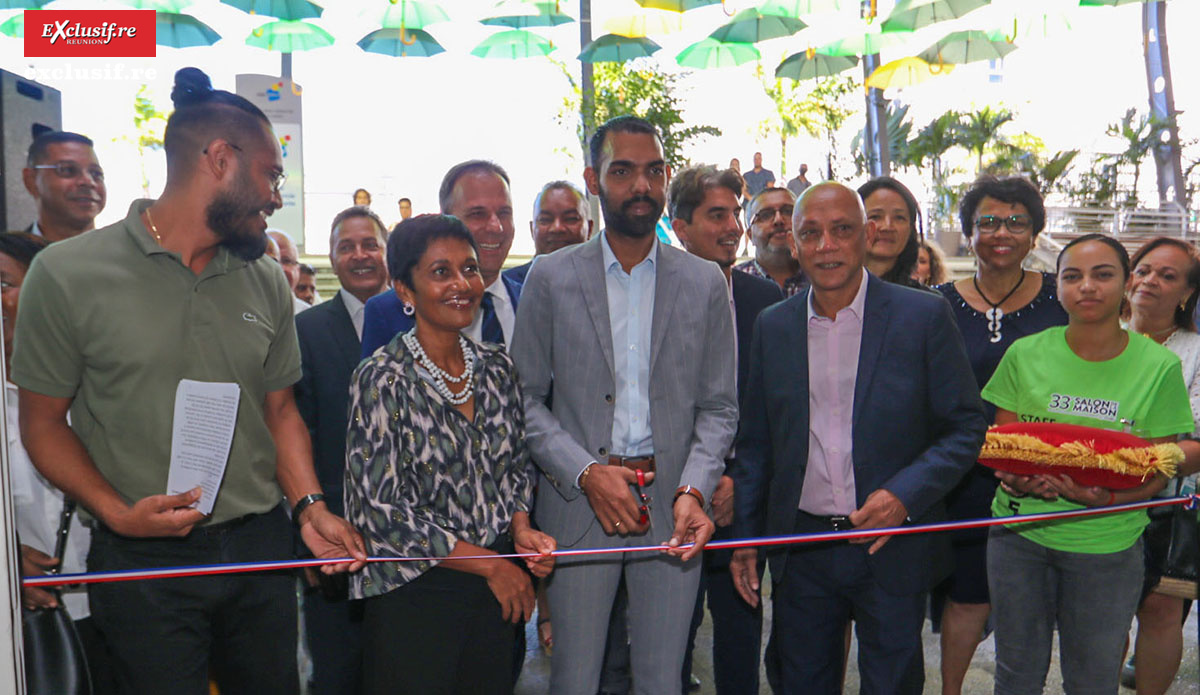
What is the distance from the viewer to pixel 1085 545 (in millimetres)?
2654

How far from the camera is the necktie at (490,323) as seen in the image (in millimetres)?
2988

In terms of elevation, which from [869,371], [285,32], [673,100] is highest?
[673,100]

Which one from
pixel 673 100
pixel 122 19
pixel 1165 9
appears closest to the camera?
pixel 122 19

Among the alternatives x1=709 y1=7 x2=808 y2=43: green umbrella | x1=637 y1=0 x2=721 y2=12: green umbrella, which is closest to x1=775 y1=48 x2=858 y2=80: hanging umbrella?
x1=709 y1=7 x2=808 y2=43: green umbrella

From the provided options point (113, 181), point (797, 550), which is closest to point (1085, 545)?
point (797, 550)

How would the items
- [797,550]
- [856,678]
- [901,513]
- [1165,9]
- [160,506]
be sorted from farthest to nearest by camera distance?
[1165,9], [856,678], [797,550], [901,513], [160,506]

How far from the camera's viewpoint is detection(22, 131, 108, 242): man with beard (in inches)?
83.1

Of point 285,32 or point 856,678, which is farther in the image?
point 856,678

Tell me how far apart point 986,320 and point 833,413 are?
105cm

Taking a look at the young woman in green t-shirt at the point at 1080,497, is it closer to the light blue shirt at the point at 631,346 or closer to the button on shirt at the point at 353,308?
the light blue shirt at the point at 631,346

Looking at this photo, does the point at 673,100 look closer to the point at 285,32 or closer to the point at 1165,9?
the point at 285,32

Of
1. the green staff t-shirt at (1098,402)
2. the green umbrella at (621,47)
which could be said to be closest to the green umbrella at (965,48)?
the green umbrella at (621,47)

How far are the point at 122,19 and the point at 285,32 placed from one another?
0.85m

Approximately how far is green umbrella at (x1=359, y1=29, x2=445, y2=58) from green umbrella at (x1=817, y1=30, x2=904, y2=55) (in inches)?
216
